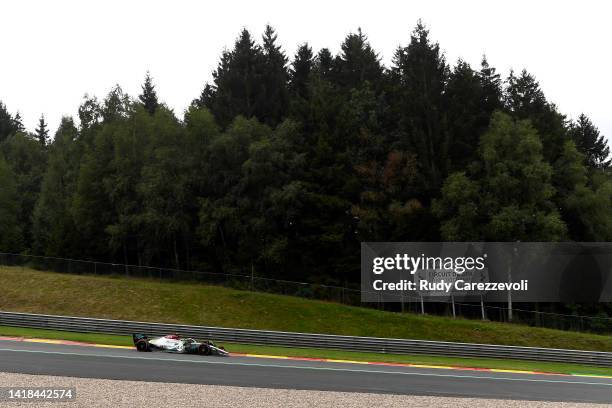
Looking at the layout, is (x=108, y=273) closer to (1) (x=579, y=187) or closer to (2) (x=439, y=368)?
(2) (x=439, y=368)

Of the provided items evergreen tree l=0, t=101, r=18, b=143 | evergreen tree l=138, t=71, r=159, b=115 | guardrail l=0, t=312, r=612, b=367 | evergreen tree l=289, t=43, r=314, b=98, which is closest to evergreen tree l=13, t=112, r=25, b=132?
evergreen tree l=0, t=101, r=18, b=143

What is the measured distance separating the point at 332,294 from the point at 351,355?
38.5 ft

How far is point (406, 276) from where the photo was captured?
3709 cm

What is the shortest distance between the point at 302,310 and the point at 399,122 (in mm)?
18000

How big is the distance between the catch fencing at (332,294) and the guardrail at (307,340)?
7519 mm

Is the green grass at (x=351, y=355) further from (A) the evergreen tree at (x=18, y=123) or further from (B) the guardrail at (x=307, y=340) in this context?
(A) the evergreen tree at (x=18, y=123)

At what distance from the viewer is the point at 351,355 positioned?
25.7m

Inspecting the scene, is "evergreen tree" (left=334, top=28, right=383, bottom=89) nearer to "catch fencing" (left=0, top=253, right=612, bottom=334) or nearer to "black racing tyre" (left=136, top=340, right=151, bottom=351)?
"catch fencing" (left=0, top=253, right=612, bottom=334)

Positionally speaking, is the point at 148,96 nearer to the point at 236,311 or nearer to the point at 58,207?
the point at 58,207

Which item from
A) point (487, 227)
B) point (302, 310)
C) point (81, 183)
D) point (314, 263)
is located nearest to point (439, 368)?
point (302, 310)

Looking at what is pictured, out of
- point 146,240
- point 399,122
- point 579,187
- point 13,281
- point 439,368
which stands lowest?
point 439,368

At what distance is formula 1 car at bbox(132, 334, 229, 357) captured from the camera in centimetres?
2206

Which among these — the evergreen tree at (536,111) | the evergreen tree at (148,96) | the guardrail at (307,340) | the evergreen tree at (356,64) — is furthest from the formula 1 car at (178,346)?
the evergreen tree at (148,96)

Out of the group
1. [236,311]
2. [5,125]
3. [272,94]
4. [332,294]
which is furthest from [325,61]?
[5,125]
